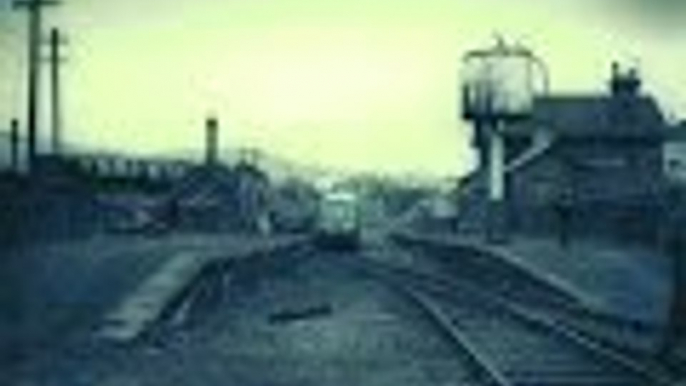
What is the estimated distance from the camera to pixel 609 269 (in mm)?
30516

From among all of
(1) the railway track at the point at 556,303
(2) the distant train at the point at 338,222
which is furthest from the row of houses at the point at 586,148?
(1) the railway track at the point at 556,303

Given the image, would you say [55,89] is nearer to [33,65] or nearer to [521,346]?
[33,65]

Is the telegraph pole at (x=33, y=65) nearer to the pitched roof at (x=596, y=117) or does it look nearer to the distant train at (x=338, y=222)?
the distant train at (x=338, y=222)

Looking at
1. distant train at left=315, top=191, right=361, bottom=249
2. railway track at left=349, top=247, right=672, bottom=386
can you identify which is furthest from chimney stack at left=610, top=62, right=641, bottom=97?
railway track at left=349, top=247, right=672, bottom=386

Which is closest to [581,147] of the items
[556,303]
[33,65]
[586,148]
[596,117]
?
[586,148]

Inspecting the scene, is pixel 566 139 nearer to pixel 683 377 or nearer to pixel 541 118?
pixel 541 118

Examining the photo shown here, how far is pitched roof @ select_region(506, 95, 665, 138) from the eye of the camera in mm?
61250

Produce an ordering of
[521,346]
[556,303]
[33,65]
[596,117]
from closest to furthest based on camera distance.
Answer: [521,346] < [556,303] < [33,65] < [596,117]

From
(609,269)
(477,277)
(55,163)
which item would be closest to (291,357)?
(609,269)

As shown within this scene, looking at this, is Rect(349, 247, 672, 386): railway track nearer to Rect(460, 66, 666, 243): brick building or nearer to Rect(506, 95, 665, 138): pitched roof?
Rect(460, 66, 666, 243): brick building

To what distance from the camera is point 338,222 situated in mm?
52000

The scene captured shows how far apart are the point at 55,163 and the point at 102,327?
33.8m

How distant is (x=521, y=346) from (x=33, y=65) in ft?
91.1

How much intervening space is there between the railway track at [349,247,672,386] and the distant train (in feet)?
77.1
